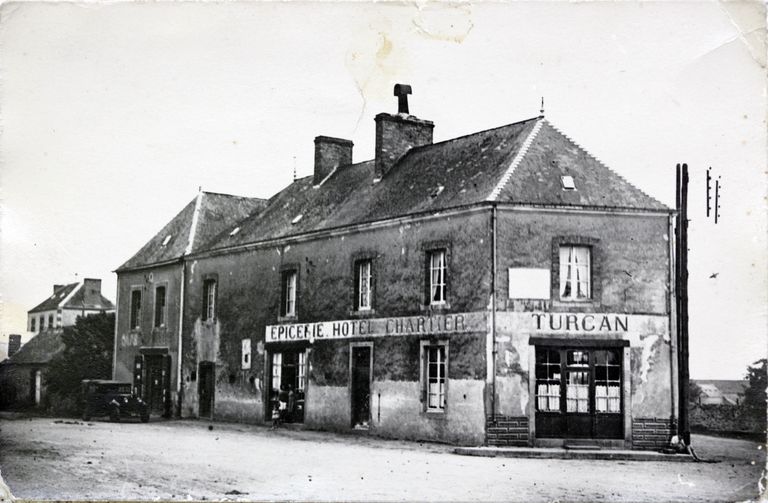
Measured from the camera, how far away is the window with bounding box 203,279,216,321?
1215 inches

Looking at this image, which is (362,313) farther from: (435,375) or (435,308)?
(435,375)

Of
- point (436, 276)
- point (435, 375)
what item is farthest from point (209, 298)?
point (435, 375)

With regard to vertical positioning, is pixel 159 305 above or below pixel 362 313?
above

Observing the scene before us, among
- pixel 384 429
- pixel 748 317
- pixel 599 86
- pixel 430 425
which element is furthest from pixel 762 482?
pixel 384 429

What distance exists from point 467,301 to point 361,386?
14.1ft

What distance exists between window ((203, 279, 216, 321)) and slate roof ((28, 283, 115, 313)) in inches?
143

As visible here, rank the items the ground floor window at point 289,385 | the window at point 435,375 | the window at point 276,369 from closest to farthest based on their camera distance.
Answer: the window at point 435,375, the ground floor window at point 289,385, the window at point 276,369

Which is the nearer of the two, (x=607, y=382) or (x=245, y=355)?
(x=607, y=382)

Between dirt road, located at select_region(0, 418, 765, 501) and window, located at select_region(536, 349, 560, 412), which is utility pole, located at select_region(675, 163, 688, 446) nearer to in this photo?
dirt road, located at select_region(0, 418, 765, 501)

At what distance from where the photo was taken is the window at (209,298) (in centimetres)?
3085

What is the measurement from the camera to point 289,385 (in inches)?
1067

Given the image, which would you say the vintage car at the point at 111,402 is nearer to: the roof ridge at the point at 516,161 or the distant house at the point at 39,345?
the distant house at the point at 39,345

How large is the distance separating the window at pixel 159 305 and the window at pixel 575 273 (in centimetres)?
1668

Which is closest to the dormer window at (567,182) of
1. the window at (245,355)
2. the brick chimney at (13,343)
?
the window at (245,355)
